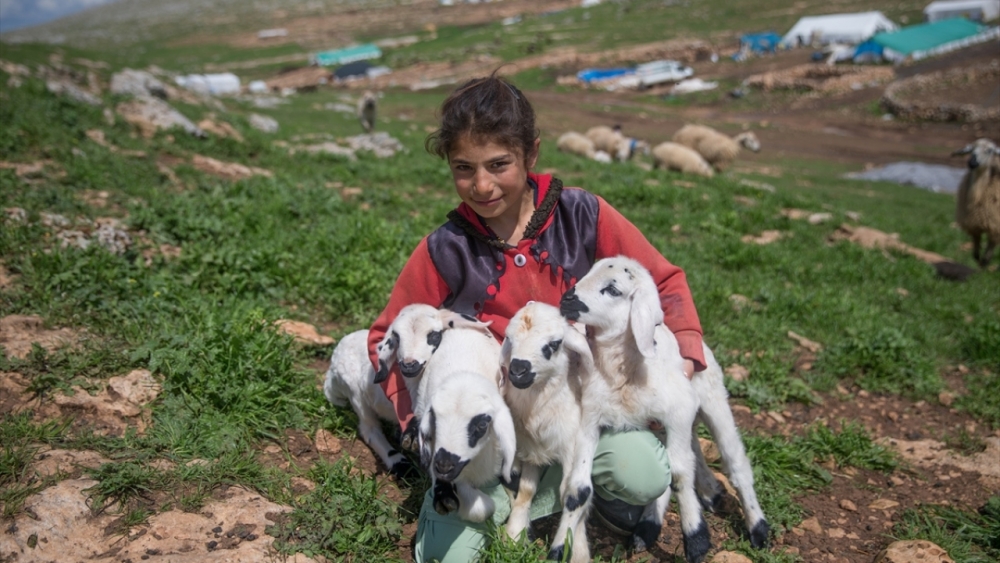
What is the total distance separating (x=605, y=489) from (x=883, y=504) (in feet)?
5.91

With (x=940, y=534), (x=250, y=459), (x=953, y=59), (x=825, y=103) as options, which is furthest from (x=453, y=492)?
(x=953, y=59)

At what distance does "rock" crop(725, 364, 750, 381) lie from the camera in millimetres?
4592

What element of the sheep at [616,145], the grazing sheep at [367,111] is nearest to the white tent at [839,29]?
the sheep at [616,145]

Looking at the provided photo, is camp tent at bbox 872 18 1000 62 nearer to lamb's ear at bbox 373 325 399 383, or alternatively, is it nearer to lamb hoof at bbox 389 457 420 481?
lamb hoof at bbox 389 457 420 481

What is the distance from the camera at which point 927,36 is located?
119 feet

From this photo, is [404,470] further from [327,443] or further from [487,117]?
[487,117]

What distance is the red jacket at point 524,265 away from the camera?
3023 millimetres

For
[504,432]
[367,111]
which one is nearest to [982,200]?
[504,432]

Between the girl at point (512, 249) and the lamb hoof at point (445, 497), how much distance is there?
0.49ft

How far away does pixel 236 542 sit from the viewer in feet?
8.46

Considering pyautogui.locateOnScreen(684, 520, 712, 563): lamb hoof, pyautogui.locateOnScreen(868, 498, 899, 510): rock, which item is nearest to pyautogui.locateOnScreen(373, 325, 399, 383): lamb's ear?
pyautogui.locateOnScreen(684, 520, 712, 563): lamb hoof

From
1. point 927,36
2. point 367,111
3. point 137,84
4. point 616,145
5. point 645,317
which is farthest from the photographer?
point 927,36

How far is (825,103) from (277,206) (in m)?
31.1

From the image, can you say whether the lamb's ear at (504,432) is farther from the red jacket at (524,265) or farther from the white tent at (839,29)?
the white tent at (839,29)
